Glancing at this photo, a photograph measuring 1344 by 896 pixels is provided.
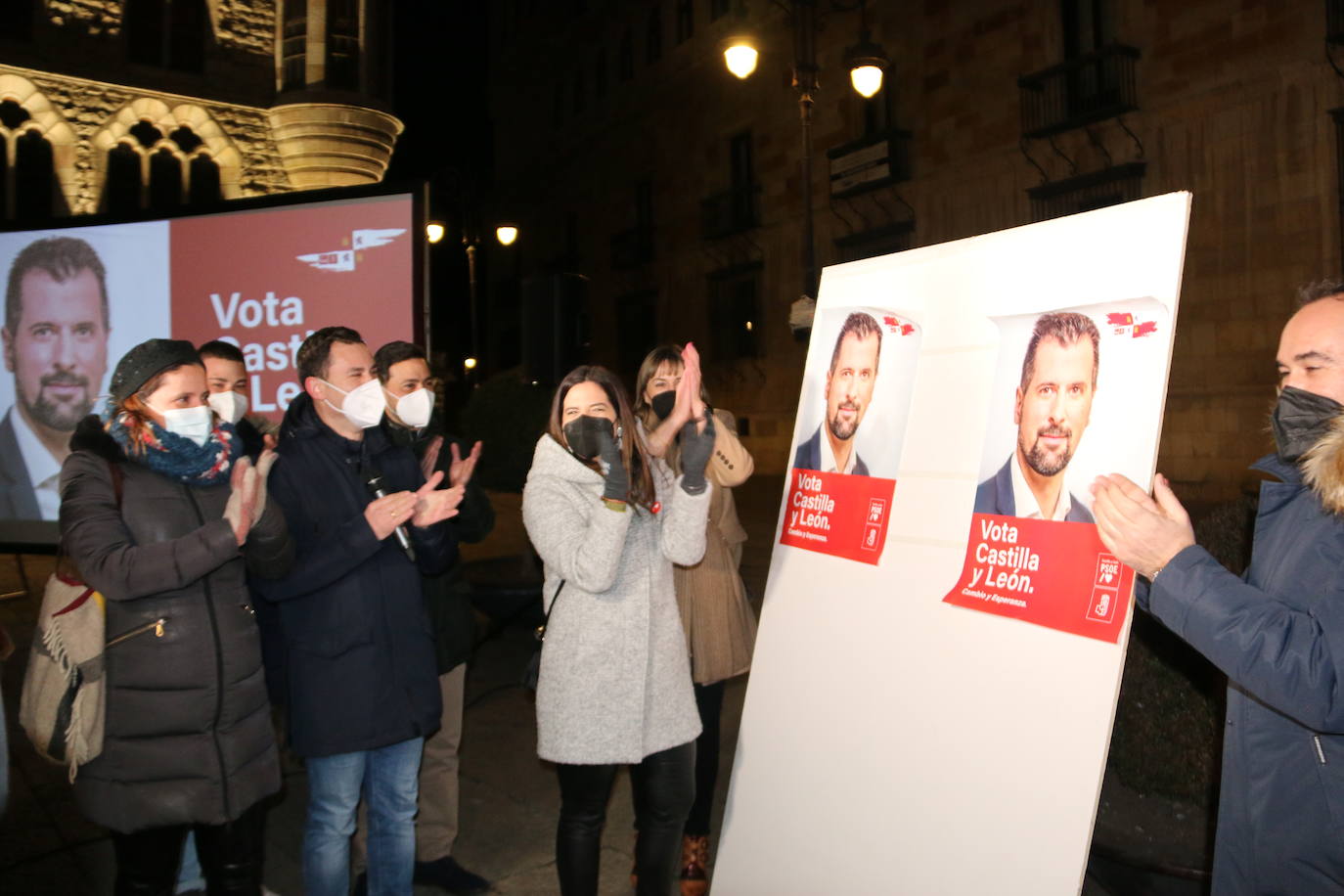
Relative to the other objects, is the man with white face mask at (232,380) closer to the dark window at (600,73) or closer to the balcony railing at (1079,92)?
the balcony railing at (1079,92)

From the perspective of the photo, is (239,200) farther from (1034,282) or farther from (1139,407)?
(1139,407)

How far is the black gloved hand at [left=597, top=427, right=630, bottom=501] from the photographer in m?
2.63

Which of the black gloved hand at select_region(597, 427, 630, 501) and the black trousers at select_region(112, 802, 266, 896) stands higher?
the black gloved hand at select_region(597, 427, 630, 501)

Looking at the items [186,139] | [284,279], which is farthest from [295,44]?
[284,279]

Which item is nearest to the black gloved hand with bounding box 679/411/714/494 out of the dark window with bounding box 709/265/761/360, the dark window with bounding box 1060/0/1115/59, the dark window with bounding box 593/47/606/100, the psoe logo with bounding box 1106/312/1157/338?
the psoe logo with bounding box 1106/312/1157/338

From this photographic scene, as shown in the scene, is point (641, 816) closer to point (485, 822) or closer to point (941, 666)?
point (941, 666)

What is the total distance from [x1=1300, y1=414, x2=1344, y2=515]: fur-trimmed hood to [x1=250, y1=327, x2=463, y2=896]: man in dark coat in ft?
7.23

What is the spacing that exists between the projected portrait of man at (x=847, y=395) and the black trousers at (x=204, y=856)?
188cm

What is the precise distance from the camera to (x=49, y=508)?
227 inches

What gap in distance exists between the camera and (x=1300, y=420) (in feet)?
5.69

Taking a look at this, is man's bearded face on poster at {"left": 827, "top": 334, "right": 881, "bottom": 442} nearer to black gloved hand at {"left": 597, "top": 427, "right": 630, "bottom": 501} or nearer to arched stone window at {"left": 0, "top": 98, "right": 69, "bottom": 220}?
black gloved hand at {"left": 597, "top": 427, "right": 630, "bottom": 501}

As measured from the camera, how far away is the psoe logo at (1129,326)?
1.97m

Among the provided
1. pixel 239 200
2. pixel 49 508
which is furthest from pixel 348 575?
pixel 49 508

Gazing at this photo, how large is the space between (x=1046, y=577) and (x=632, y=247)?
2420cm
